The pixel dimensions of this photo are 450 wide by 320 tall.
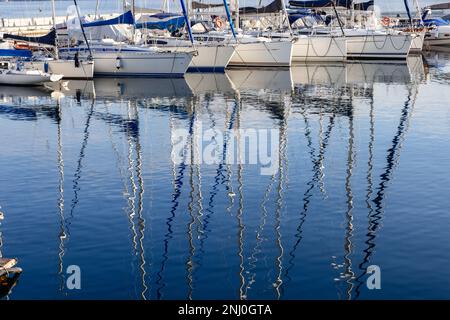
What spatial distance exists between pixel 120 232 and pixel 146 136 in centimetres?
1904

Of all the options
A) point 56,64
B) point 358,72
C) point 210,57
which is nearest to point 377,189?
point 56,64

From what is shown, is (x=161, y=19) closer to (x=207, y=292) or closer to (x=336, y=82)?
(x=336, y=82)

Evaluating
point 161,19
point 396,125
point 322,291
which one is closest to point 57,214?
point 322,291

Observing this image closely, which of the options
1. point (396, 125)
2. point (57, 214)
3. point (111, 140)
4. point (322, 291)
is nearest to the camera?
point (322, 291)

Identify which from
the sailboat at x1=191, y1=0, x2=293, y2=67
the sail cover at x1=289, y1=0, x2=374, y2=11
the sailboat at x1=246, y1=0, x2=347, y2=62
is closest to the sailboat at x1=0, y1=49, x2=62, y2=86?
the sailboat at x1=191, y1=0, x2=293, y2=67

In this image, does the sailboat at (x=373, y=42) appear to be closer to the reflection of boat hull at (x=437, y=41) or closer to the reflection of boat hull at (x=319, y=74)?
the reflection of boat hull at (x=319, y=74)

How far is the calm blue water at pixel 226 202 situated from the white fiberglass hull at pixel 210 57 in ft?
65.9

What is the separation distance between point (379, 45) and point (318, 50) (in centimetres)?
762

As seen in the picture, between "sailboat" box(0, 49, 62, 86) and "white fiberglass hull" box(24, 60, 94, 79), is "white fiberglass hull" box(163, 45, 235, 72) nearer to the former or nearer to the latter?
"white fiberglass hull" box(24, 60, 94, 79)

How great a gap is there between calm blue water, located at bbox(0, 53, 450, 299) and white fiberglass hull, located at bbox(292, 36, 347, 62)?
103ft

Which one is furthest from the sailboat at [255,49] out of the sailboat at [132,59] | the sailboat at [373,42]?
the sailboat at [373,42]

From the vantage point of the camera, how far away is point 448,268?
82.5 feet

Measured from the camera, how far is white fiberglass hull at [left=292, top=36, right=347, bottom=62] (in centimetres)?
9156
